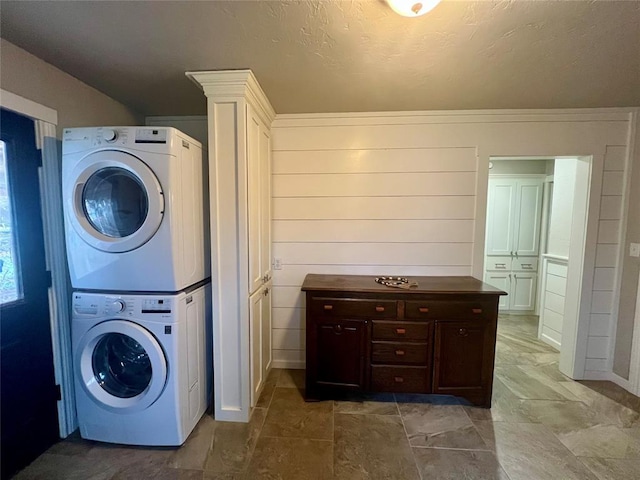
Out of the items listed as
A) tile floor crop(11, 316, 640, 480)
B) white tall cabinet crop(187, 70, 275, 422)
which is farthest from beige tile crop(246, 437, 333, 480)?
white tall cabinet crop(187, 70, 275, 422)

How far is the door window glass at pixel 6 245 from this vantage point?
150 centimetres

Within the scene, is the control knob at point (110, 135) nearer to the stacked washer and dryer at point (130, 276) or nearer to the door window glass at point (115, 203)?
the stacked washer and dryer at point (130, 276)

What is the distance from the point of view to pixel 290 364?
105 inches

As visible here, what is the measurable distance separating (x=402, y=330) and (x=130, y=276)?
6.05ft

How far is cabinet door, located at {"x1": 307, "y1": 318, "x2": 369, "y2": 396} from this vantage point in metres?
2.09

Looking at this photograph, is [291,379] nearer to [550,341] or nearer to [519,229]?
[550,341]

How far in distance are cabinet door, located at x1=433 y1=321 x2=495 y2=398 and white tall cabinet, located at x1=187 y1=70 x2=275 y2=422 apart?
1393 mm

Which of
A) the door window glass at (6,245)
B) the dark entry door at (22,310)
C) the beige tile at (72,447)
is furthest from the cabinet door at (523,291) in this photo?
the door window glass at (6,245)

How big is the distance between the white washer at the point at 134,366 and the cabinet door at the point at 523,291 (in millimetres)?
4442

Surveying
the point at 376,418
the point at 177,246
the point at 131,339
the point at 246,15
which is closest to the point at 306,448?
the point at 376,418

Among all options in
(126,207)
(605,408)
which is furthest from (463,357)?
(126,207)

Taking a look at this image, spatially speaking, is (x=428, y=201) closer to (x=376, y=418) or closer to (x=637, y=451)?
(x=376, y=418)

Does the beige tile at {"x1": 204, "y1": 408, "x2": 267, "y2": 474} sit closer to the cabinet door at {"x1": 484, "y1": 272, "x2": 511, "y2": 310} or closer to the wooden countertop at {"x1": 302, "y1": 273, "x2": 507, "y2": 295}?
the wooden countertop at {"x1": 302, "y1": 273, "x2": 507, "y2": 295}

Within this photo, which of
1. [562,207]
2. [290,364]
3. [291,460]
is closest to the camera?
[291,460]
